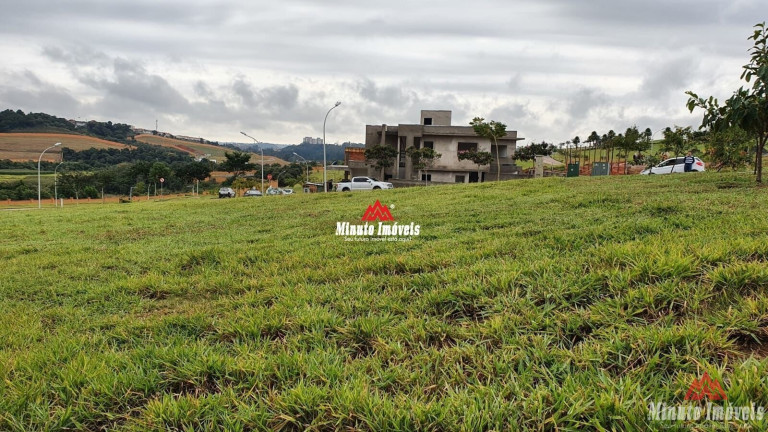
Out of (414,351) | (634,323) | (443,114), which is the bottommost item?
(414,351)

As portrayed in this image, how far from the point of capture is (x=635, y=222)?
4.38m

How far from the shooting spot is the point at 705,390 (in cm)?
160

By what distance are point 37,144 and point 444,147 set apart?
9172 cm

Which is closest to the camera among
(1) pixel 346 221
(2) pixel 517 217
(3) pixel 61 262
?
(3) pixel 61 262

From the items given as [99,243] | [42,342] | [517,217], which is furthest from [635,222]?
[99,243]

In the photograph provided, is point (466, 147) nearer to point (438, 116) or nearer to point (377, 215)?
point (438, 116)

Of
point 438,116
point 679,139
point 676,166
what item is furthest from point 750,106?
point 438,116

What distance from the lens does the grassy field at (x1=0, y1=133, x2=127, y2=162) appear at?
3051 inches

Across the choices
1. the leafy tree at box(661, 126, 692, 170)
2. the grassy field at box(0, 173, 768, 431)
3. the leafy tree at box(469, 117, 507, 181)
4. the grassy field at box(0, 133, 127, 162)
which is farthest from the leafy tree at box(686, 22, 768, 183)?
the grassy field at box(0, 133, 127, 162)

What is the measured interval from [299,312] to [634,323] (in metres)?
2.08

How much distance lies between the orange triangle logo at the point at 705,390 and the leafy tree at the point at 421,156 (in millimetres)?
37358

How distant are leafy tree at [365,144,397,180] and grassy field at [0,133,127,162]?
7197 centimetres

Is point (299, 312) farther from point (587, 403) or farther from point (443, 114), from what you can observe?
point (443, 114)
